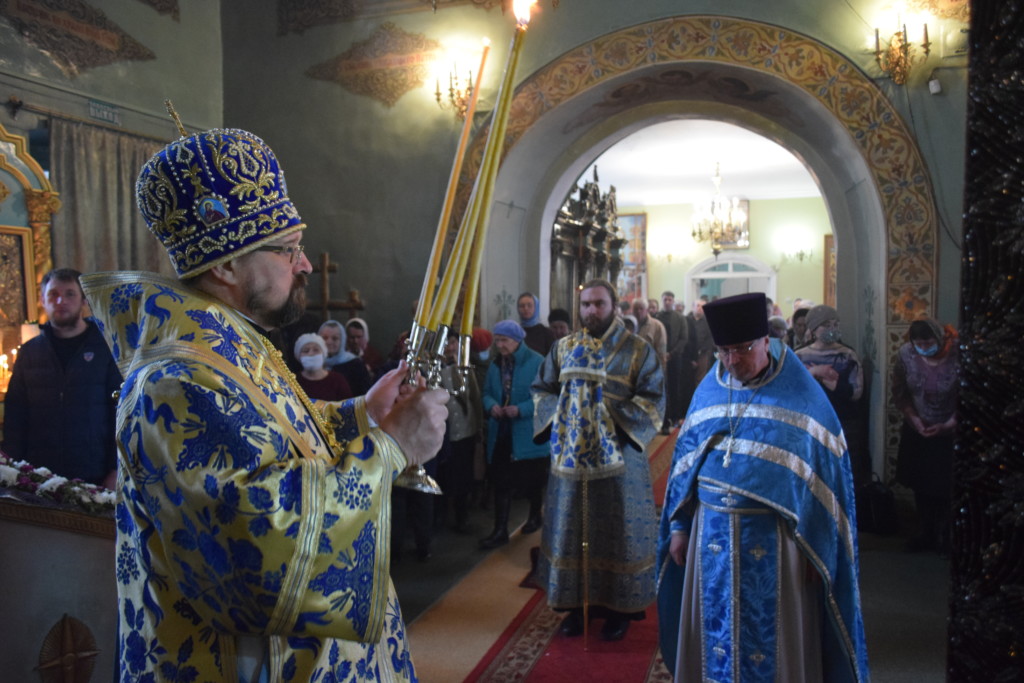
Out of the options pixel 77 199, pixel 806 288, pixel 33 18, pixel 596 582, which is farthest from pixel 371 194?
pixel 806 288

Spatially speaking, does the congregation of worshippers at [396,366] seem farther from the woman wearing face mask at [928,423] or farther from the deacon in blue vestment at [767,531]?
the deacon in blue vestment at [767,531]

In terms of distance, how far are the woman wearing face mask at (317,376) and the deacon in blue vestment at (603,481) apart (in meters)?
1.43

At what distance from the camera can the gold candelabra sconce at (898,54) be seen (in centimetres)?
543

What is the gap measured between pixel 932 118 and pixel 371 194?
4678 mm

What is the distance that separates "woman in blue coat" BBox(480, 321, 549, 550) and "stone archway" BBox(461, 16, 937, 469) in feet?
5.29

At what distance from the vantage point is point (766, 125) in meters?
6.86

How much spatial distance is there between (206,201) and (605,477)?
9.15 feet

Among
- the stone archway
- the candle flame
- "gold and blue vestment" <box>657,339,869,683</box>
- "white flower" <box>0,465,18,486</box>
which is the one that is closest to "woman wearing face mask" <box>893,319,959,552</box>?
the stone archway

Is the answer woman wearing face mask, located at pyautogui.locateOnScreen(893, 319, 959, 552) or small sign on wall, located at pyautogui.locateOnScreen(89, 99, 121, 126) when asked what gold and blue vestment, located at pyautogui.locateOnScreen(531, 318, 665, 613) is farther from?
small sign on wall, located at pyautogui.locateOnScreen(89, 99, 121, 126)

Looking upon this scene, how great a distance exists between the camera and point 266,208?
4.49 ft

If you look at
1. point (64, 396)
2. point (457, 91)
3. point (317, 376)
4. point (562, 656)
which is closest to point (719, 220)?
point (457, 91)

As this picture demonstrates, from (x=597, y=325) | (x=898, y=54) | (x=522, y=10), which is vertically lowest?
(x=597, y=325)

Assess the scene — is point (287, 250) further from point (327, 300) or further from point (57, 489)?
point (327, 300)

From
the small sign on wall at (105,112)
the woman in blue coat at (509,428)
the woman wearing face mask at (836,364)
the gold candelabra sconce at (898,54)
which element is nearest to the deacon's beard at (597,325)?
the woman in blue coat at (509,428)
